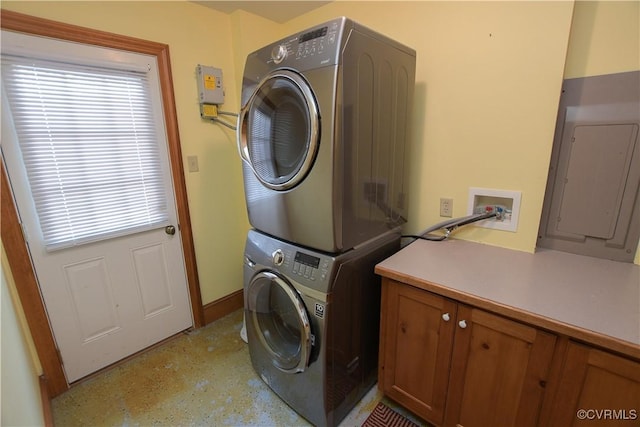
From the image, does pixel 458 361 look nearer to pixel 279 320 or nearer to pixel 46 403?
pixel 279 320

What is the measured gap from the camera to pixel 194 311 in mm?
2170

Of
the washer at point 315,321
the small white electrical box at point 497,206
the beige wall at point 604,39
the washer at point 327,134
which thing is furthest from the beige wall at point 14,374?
Result: the beige wall at point 604,39

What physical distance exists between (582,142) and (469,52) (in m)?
0.67

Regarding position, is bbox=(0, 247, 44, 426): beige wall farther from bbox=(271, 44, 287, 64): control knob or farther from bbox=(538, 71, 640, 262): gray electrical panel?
bbox=(538, 71, 640, 262): gray electrical panel

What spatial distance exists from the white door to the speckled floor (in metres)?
0.15

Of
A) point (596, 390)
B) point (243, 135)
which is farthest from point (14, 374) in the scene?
point (596, 390)

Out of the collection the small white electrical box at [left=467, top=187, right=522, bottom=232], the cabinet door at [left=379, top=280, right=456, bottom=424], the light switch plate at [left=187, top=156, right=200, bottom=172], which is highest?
the light switch plate at [left=187, top=156, right=200, bottom=172]

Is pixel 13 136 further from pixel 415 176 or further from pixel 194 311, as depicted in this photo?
pixel 415 176

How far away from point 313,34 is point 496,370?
147 cm

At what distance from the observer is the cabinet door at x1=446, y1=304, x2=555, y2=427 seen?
964 mm

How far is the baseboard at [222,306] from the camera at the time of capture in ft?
7.39

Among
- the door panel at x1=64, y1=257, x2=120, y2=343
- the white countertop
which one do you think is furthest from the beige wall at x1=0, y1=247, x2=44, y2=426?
the white countertop

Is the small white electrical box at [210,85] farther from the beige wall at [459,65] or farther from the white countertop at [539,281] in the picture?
the white countertop at [539,281]

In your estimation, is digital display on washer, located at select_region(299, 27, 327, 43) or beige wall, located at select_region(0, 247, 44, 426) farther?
digital display on washer, located at select_region(299, 27, 327, 43)
